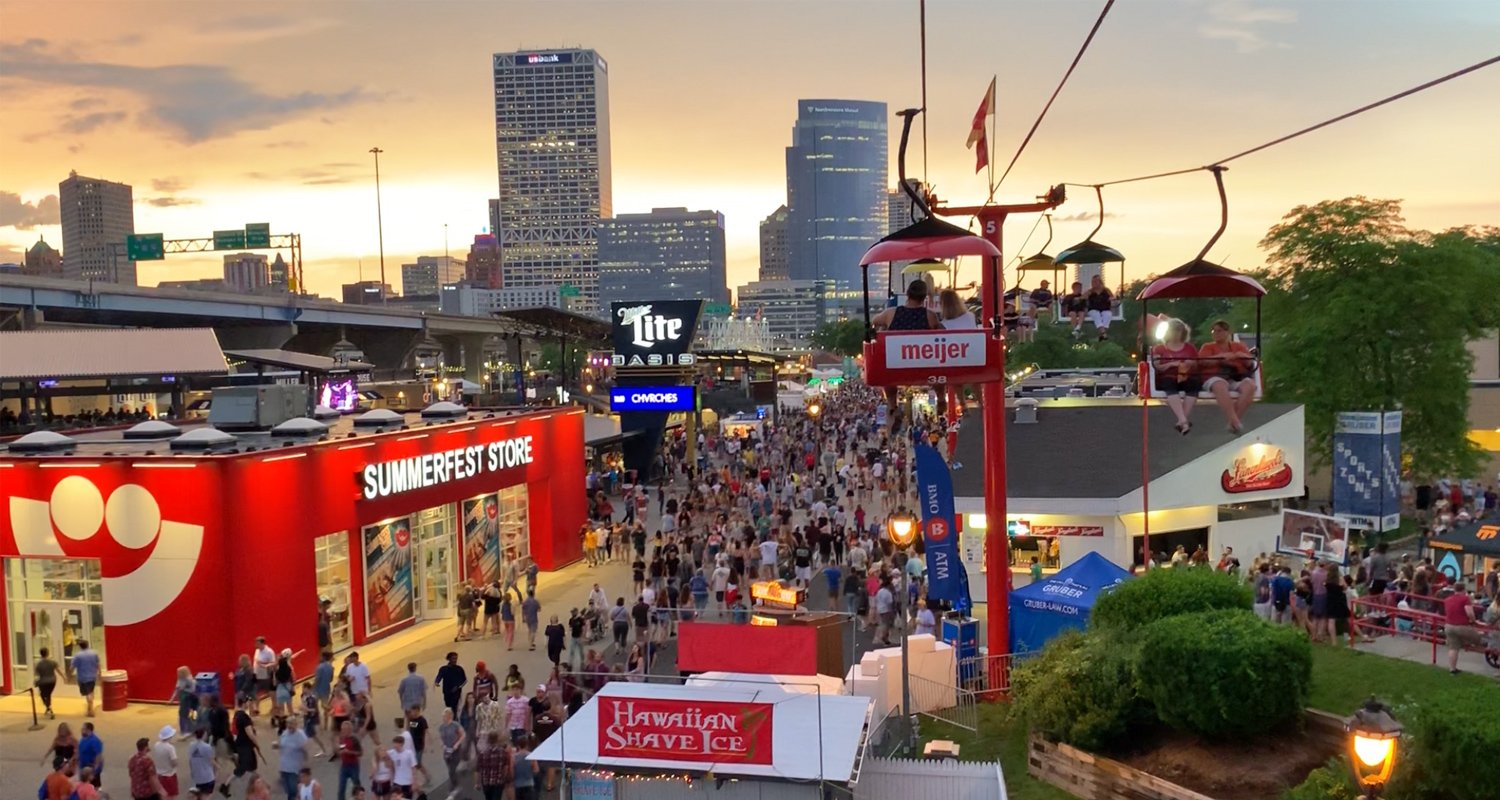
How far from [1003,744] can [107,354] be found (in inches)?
1416

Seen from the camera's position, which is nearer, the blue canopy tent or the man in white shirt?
the blue canopy tent

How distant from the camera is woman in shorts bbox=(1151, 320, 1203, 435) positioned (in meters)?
10.4

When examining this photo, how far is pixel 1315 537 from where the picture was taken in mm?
20891

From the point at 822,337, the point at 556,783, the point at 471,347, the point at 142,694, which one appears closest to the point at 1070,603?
the point at 556,783

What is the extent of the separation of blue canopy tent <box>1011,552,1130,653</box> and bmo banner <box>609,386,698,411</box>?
2626cm

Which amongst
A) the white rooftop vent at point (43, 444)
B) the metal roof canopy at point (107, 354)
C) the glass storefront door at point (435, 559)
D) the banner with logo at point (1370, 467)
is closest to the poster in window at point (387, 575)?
the glass storefront door at point (435, 559)

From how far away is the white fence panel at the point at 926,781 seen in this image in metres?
10.8

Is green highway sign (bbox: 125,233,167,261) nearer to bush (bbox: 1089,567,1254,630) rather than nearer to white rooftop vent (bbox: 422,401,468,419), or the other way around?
white rooftop vent (bbox: 422,401,468,419)

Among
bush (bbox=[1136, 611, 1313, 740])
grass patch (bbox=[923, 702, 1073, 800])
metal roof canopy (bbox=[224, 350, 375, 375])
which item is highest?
metal roof canopy (bbox=[224, 350, 375, 375])

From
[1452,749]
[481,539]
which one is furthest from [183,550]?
[1452,749]

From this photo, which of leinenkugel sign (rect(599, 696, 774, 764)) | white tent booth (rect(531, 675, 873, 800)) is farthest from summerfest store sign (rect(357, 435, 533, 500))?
leinenkugel sign (rect(599, 696, 774, 764))

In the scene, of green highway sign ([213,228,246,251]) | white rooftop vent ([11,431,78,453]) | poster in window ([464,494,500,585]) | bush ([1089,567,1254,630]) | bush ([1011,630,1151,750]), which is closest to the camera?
bush ([1011,630,1151,750])

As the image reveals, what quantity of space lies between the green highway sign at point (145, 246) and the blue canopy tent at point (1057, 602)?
7204 centimetres

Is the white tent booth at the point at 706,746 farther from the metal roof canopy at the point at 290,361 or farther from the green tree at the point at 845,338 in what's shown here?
the green tree at the point at 845,338
